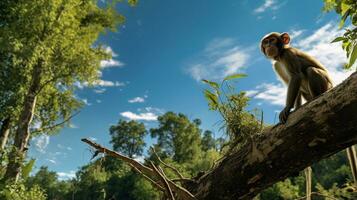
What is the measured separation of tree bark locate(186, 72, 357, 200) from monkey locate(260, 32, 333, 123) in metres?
1.08

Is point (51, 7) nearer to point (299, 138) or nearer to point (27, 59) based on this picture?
point (27, 59)

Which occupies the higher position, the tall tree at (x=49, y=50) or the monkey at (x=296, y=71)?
the tall tree at (x=49, y=50)

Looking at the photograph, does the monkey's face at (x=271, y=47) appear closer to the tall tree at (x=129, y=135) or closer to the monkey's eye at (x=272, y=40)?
the monkey's eye at (x=272, y=40)

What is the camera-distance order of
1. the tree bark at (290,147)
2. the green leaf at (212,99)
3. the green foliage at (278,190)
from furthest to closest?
the green foliage at (278,190)
the green leaf at (212,99)
the tree bark at (290,147)

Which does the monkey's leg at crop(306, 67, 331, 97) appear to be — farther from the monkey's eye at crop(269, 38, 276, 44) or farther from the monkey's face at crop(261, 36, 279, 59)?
the monkey's eye at crop(269, 38, 276, 44)

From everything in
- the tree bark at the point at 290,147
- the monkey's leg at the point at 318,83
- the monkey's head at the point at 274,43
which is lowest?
the tree bark at the point at 290,147

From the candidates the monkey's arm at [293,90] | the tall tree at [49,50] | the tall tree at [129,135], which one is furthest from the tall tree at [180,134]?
the monkey's arm at [293,90]

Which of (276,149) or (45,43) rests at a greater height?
(45,43)

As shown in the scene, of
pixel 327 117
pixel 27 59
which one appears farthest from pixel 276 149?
pixel 27 59

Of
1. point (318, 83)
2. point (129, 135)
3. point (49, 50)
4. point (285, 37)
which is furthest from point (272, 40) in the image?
point (129, 135)

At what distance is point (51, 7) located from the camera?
16.4 m

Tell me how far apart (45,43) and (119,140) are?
239ft

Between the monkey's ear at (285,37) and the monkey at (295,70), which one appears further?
the monkey's ear at (285,37)

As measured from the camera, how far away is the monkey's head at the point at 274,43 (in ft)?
17.2
